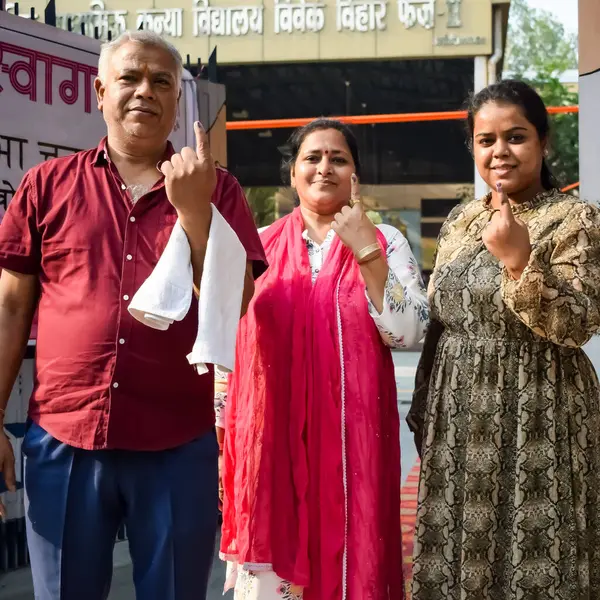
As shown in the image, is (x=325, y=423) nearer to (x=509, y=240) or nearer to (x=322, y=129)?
(x=509, y=240)

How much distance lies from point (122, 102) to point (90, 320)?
1.64ft

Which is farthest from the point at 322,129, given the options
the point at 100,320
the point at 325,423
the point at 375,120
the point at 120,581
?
the point at 375,120

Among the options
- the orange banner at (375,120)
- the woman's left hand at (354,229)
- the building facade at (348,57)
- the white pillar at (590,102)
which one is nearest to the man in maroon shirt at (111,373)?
the woman's left hand at (354,229)

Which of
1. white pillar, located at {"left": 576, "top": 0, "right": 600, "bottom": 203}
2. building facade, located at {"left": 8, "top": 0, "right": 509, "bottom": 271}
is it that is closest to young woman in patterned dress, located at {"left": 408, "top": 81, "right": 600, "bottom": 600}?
white pillar, located at {"left": 576, "top": 0, "right": 600, "bottom": 203}

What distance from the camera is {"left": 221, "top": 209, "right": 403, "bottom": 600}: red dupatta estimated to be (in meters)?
2.46

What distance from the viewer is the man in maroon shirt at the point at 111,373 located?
1876 mm

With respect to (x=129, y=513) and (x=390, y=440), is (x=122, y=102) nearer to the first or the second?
(x=129, y=513)

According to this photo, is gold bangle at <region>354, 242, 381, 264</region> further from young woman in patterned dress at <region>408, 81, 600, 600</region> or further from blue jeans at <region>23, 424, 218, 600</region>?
blue jeans at <region>23, 424, 218, 600</region>

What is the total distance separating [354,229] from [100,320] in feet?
2.70

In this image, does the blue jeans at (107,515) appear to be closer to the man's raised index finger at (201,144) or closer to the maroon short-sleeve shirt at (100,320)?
the maroon short-sleeve shirt at (100,320)

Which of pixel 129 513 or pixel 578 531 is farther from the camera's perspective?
pixel 578 531

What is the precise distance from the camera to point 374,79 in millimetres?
13477

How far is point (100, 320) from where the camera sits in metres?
1.88

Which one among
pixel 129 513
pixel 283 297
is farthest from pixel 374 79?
pixel 129 513
